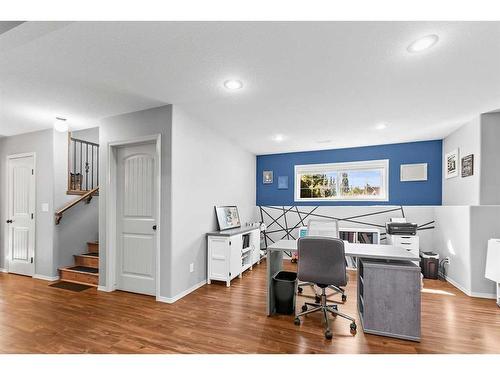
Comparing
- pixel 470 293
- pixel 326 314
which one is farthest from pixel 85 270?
pixel 470 293

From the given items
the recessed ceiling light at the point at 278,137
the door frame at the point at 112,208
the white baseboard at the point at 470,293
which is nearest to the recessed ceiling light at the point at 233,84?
the door frame at the point at 112,208

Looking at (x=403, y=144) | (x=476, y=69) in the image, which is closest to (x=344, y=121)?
(x=476, y=69)

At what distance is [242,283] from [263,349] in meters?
1.82

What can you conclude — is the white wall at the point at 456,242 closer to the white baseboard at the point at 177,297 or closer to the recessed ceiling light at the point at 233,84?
the recessed ceiling light at the point at 233,84

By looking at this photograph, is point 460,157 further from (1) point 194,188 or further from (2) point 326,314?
(1) point 194,188

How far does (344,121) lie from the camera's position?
3656 mm

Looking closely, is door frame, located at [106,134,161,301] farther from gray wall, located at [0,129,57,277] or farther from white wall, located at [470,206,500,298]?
white wall, located at [470,206,500,298]

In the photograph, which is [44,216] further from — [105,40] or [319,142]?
[319,142]

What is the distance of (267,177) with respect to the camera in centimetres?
613

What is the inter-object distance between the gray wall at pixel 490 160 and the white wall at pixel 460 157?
0.17 ft

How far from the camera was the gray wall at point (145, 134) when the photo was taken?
3.04 m

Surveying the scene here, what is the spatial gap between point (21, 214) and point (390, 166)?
24.2 feet
